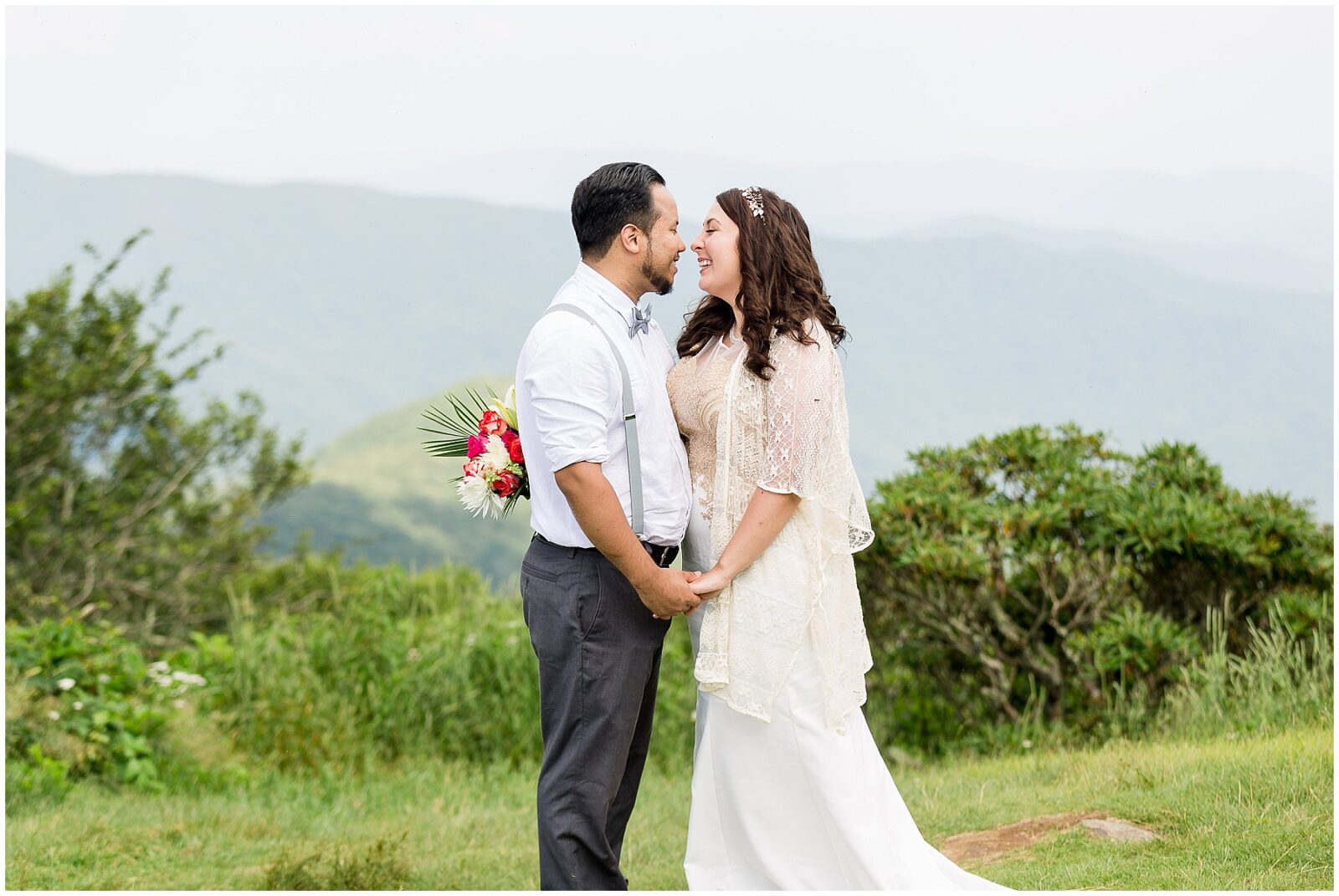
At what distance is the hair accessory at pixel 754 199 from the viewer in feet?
11.4

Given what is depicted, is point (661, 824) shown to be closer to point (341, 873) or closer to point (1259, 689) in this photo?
point (341, 873)

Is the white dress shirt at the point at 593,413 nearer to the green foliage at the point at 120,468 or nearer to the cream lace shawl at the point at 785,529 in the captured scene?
the cream lace shawl at the point at 785,529

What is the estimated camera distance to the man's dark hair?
3447 millimetres

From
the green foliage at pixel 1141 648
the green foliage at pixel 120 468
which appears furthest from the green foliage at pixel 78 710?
the green foliage at pixel 1141 648

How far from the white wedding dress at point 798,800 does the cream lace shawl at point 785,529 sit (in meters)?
0.06

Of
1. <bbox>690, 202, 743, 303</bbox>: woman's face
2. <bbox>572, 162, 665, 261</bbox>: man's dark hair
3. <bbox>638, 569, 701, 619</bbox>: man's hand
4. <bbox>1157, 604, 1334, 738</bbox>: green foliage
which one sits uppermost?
<bbox>572, 162, 665, 261</bbox>: man's dark hair

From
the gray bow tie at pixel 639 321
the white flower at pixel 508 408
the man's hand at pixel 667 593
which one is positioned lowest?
the man's hand at pixel 667 593

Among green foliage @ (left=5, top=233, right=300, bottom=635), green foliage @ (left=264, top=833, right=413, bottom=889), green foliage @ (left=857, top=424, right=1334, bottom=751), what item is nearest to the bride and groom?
green foliage @ (left=264, top=833, right=413, bottom=889)

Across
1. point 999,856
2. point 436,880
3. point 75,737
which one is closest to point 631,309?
point 999,856

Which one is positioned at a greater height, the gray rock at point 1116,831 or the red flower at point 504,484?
the red flower at point 504,484

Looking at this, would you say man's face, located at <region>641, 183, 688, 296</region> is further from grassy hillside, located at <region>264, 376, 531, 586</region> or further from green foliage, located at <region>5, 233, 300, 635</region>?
grassy hillside, located at <region>264, 376, 531, 586</region>

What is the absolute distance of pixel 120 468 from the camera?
10031mm

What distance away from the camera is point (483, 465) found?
3.64 metres

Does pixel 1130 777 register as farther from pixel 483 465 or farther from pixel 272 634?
pixel 272 634
